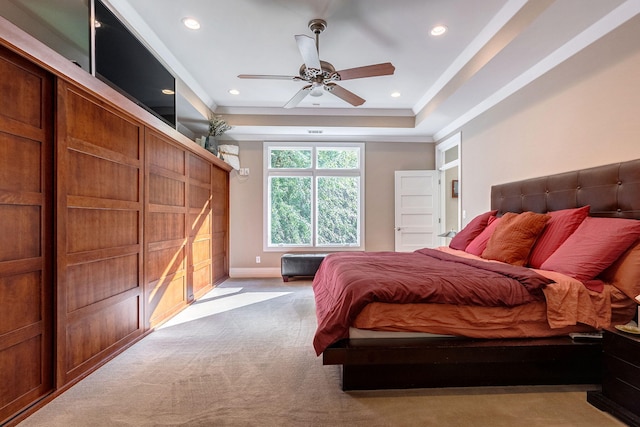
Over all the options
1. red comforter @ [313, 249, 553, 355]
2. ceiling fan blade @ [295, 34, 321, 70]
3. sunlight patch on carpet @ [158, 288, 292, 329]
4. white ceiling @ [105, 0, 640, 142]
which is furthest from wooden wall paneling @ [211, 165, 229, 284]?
red comforter @ [313, 249, 553, 355]

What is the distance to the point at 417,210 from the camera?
5.61 metres

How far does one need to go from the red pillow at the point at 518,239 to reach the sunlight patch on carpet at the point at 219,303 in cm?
270

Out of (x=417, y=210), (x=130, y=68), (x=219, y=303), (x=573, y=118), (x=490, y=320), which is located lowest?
(x=219, y=303)

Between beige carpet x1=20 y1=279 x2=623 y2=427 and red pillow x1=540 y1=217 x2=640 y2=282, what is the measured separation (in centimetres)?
74

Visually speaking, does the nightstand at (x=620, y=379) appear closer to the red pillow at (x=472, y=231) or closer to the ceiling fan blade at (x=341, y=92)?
the red pillow at (x=472, y=231)

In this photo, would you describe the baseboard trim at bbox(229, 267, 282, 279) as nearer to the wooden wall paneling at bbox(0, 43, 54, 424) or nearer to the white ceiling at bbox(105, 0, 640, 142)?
the white ceiling at bbox(105, 0, 640, 142)

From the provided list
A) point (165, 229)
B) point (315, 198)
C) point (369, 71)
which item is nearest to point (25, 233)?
point (165, 229)

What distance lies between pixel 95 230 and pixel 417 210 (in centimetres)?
475

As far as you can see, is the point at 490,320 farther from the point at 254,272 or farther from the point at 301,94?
the point at 254,272

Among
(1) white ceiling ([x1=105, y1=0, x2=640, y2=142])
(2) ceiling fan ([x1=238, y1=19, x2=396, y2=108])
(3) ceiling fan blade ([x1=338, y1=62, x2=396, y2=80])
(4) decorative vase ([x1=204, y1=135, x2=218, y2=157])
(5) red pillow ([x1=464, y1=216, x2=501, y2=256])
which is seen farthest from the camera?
(4) decorative vase ([x1=204, y1=135, x2=218, y2=157])

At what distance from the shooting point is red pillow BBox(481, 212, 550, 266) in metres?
2.56

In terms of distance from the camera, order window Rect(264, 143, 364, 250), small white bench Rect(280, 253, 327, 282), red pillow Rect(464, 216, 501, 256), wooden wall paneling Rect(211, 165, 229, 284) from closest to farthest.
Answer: red pillow Rect(464, 216, 501, 256), wooden wall paneling Rect(211, 165, 229, 284), small white bench Rect(280, 253, 327, 282), window Rect(264, 143, 364, 250)

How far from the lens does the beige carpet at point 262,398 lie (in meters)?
1.65

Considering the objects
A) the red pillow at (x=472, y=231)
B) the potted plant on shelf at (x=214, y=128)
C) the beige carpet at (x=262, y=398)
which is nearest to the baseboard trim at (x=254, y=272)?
the potted plant on shelf at (x=214, y=128)
